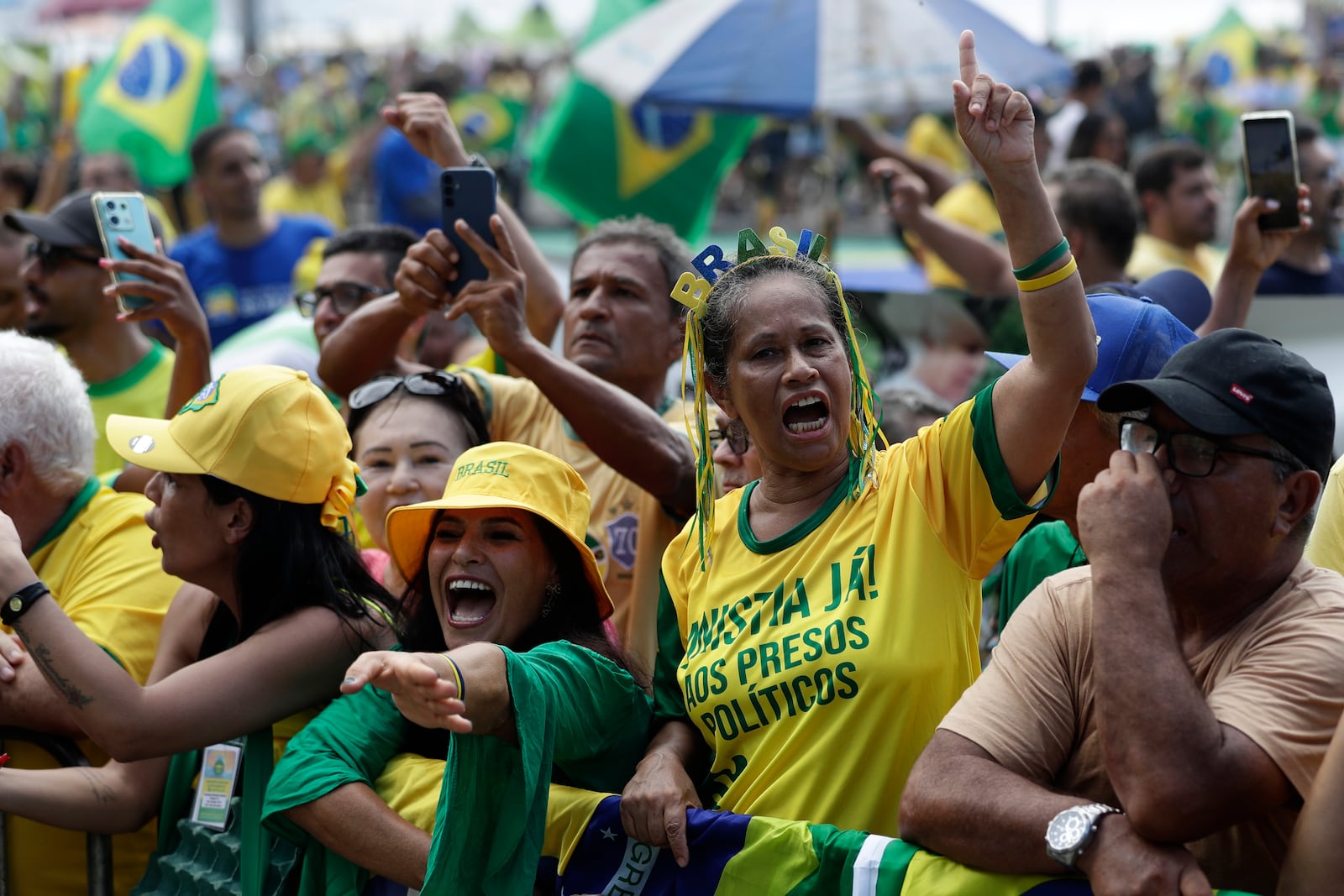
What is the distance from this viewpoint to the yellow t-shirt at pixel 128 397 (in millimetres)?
5098

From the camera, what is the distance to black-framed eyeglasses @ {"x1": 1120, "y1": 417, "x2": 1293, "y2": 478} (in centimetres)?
230

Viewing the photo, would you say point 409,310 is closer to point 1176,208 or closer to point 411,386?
point 411,386

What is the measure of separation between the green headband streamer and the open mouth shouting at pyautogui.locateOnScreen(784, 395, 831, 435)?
60 millimetres

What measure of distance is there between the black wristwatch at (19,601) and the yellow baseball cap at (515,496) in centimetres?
75

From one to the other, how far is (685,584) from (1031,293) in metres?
0.97

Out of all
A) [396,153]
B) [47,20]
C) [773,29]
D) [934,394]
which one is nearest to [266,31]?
Answer: [47,20]

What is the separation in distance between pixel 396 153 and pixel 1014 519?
801 centimetres

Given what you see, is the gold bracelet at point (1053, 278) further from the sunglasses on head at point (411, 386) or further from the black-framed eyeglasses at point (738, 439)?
the sunglasses on head at point (411, 386)

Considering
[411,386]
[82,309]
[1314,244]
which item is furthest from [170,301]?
[1314,244]

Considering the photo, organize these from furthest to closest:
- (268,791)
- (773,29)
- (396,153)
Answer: (396,153) < (773,29) < (268,791)

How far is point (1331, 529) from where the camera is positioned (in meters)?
2.98

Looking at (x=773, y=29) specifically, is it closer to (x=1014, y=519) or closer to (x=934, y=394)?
(x=934, y=394)

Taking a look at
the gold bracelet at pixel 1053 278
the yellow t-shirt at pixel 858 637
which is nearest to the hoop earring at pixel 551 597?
the yellow t-shirt at pixel 858 637

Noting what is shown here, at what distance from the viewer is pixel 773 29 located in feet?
24.5
